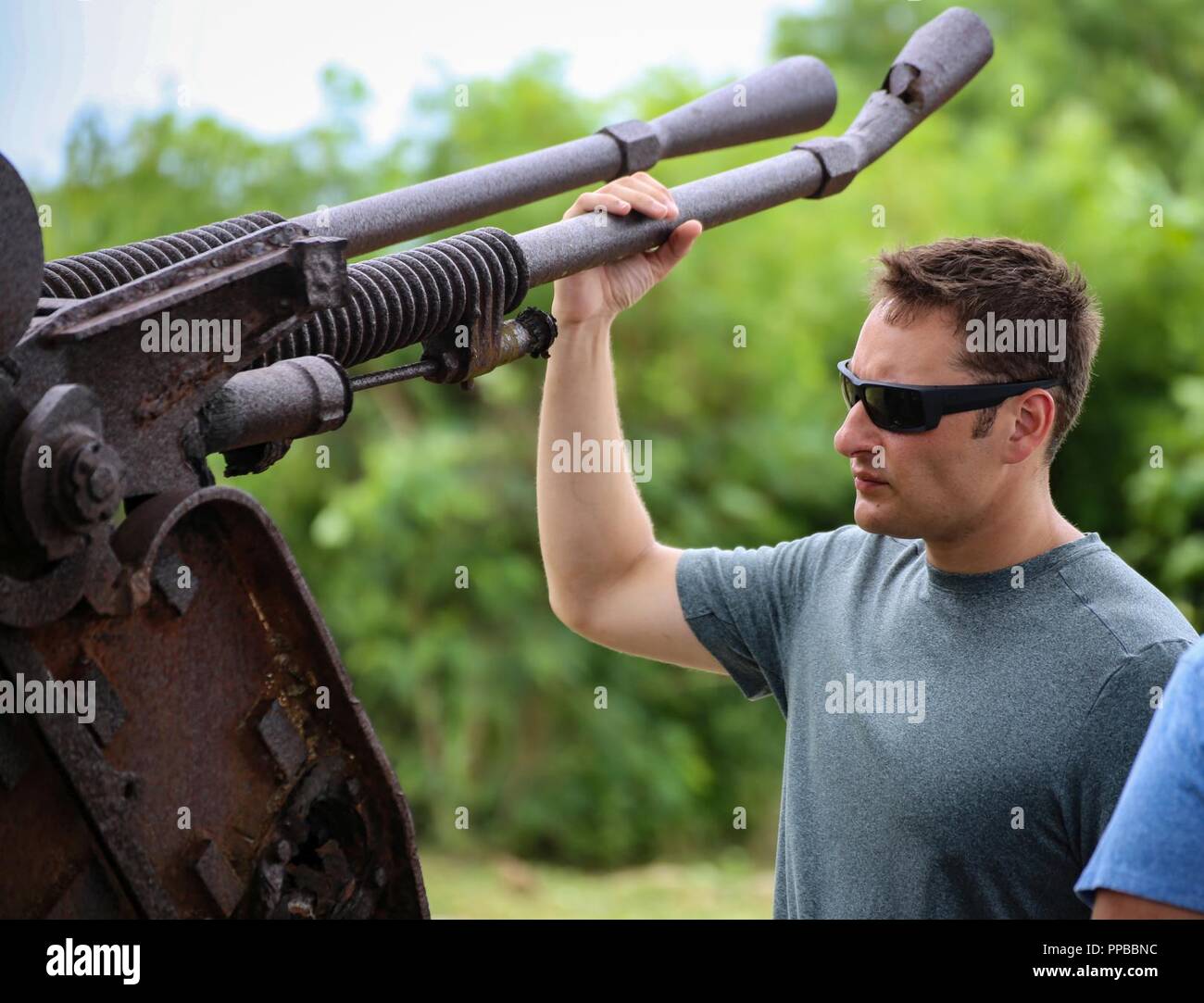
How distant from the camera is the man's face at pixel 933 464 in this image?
2133mm

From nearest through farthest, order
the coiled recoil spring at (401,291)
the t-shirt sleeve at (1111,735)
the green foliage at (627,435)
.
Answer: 1. the coiled recoil spring at (401,291)
2. the t-shirt sleeve at (1111,735)
3. the green foliage at (627,435)

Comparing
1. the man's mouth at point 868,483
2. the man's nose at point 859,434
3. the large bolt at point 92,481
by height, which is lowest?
the large bolt at point 92,481

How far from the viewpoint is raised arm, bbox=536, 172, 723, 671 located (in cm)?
245

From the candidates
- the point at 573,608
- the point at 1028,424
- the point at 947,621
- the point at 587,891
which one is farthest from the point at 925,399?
the point at 587,891

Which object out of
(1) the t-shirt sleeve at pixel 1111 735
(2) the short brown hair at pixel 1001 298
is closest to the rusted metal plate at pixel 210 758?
(1) the t-shirt sleeve at pixel 1111 735

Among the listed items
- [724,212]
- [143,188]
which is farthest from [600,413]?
[143,188]

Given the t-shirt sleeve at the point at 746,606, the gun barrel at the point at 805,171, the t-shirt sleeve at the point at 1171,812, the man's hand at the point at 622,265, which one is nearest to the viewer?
the t-shirt sleeve at the point at 1171,812

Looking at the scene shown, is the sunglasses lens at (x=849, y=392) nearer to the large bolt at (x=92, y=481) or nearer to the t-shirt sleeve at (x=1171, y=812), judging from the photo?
the t-shirt sleeve at (x=1171, y=812)

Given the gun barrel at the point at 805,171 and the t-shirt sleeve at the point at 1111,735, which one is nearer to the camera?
the t-shirt sleeve at the point at 1111,735

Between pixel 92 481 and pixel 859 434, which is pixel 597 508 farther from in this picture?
pixel 92 481

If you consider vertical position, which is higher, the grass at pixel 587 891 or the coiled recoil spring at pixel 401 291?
the coiled recoil spring at pixel 401 291

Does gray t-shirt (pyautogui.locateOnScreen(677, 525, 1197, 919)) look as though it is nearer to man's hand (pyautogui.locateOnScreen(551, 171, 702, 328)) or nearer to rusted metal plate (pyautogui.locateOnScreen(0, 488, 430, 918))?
man's hand (pyautogui.locateOnScreen(551, 171, 702, 328))

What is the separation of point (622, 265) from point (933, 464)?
0.59 meters

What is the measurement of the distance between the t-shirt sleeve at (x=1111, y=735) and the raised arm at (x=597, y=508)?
2.42 feet
